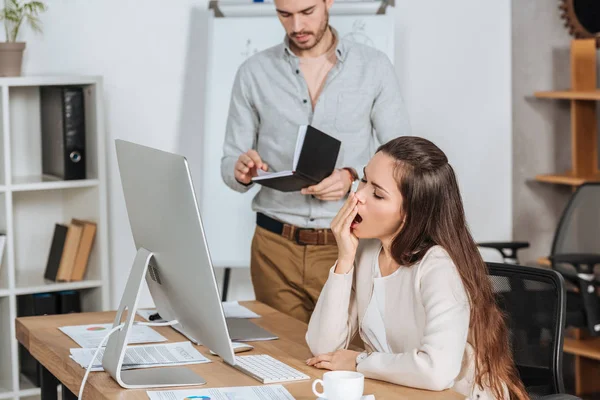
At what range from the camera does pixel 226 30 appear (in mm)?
3787

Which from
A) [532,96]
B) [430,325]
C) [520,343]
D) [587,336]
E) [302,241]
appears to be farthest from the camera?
[532,96]

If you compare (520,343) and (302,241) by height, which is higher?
(302,241)

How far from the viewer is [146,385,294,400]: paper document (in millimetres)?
1721

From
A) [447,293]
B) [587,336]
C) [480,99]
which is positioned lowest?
[587,336]

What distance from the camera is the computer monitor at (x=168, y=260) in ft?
5.43

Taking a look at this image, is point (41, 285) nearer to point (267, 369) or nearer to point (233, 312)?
point (233, 312)

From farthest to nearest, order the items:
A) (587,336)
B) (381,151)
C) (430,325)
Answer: (587,336), (381,151), (430,325)

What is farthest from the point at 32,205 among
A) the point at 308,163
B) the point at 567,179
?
the point at 567,179

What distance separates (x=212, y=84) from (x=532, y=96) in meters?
1.66

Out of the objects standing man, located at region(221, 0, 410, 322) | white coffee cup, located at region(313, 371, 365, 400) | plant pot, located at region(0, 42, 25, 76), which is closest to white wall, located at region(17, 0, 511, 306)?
plant pot, located at region(0, 42, 25, 76)

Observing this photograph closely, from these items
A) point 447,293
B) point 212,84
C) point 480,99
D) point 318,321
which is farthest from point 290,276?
point 480,99

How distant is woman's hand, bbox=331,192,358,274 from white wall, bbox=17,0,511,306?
211cm

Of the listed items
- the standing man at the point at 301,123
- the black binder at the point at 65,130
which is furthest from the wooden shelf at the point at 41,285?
the standing man at the point at 301,123

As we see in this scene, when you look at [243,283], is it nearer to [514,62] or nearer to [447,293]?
[514,62]
